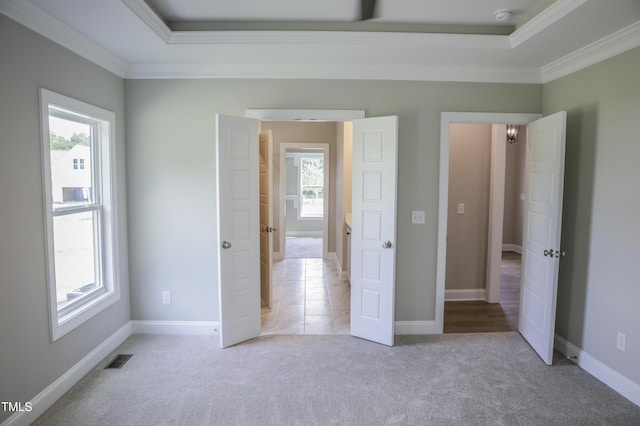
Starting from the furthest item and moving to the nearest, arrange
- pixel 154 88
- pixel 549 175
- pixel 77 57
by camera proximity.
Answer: pixel 154 88 → pixel 549 175 → pixel 77 57

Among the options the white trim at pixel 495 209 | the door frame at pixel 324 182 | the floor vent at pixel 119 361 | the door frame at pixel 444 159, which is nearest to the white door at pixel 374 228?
the door frame at pixel 444 159

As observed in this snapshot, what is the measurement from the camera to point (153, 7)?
2.53 meters

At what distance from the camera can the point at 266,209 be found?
4.06 meters

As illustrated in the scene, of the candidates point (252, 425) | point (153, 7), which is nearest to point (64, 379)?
point (252, 425)

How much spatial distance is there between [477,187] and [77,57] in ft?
14.0

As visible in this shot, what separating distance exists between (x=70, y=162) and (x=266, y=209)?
6.14ft

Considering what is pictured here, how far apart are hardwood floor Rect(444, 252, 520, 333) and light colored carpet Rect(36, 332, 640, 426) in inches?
13.4

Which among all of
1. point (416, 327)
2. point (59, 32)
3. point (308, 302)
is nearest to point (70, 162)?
point (59, 32)

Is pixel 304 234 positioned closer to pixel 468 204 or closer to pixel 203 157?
pixel 468 204

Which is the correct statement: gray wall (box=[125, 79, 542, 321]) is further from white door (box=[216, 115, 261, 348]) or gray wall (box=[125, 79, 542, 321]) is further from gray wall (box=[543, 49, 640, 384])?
gray wall (box=[543, 49, 640, 384])

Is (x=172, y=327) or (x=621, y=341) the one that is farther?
(x=172, y=327)

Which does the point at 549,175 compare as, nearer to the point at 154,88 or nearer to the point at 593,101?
the point at 593,101

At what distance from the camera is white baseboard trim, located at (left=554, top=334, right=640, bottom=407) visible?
8.16ft

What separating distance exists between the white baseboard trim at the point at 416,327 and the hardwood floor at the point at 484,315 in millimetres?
178
